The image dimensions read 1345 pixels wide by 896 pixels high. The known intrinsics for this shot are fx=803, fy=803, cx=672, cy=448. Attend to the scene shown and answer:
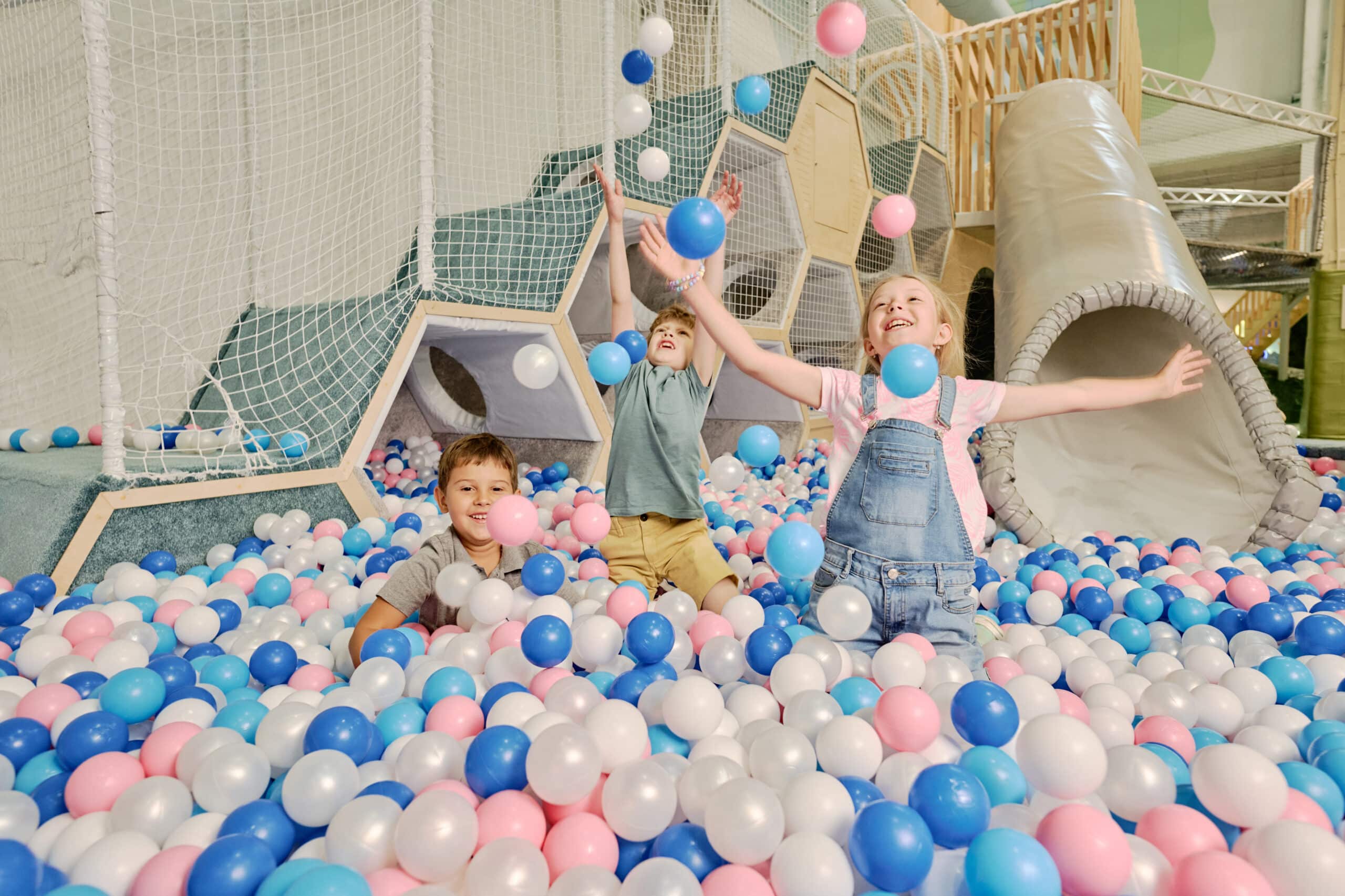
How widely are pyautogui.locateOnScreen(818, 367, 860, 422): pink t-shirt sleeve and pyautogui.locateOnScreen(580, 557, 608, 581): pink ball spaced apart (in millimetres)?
646

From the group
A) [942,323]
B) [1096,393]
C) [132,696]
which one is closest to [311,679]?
[132,696]

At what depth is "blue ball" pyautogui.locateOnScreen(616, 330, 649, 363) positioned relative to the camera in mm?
1684

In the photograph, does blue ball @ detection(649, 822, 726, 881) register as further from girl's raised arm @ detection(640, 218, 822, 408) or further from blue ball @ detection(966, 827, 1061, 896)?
girl's raised arm @ detection(640, 218, 822, 408)

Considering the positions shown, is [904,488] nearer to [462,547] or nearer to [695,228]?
[695,228]

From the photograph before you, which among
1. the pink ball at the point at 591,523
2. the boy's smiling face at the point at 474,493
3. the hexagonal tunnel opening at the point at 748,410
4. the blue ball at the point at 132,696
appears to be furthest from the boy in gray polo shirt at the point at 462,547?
the hexagonal tunnel opening at the point at 748,410

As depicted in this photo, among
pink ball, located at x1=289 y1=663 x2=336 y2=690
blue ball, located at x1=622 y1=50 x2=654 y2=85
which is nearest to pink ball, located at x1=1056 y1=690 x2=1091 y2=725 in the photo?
pink ball, located at x1=289 y1=663 x2=336 y2=690

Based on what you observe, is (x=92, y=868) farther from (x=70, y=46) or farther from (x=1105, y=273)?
(x=70, y=46)

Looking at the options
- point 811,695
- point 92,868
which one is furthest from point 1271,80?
point 92,868

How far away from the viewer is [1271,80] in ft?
23.6

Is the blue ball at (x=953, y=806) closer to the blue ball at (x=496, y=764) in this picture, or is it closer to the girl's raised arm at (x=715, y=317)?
the blue ball at (x=496, y=764)

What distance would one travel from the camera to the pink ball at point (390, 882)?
2.29ft

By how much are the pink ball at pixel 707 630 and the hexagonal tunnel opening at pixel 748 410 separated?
7.77ft

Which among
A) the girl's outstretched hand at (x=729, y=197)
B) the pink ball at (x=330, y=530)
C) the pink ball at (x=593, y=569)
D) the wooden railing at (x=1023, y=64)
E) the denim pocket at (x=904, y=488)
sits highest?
the wooden railing at (x=1023, y=64)

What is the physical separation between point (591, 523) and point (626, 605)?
10.6 inches
